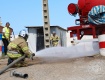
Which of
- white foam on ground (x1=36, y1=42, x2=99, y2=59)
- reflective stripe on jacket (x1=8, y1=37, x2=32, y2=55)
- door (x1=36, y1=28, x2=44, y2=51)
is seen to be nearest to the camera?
reflective stripe on jacket (x1=8, y1=37, x2=32, y2=55)

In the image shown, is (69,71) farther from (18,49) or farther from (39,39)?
(39,39)

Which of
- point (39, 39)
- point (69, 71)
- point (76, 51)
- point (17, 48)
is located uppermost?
point (39, 39)

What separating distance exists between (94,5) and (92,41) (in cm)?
122

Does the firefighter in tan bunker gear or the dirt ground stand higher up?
the firefighter in tan bunker gear

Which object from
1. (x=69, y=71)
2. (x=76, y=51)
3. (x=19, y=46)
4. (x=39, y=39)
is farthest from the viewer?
(x=39, y=39)

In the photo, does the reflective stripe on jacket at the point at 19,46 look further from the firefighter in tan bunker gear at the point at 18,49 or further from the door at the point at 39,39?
the door at the point at 39,39

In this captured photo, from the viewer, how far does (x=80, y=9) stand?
10.8m

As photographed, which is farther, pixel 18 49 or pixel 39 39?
pixel 39 39

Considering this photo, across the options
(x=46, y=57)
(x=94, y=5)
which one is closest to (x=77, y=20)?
(x=94, y=5)

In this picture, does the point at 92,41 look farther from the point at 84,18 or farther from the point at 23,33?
the point at 23,33

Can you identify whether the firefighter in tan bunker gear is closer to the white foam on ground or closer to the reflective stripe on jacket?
the reflective stripe on jacket

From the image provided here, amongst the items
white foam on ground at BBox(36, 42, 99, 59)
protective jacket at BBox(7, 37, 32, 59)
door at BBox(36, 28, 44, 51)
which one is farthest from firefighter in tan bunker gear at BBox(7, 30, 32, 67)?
door at BBox(36, 28, 44, 51)

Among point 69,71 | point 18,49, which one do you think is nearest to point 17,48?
point 18,49

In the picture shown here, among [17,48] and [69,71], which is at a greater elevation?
[17,48]
